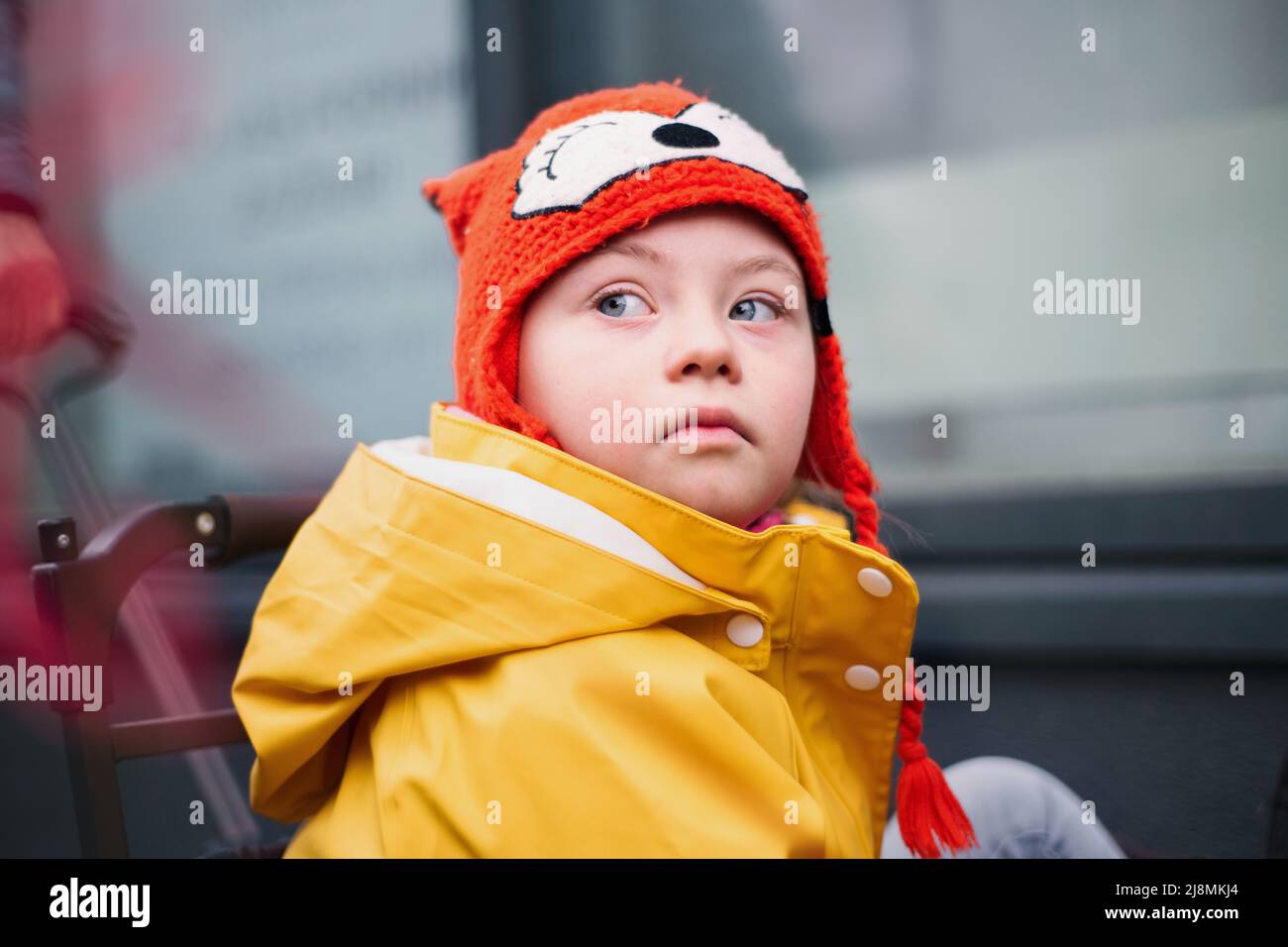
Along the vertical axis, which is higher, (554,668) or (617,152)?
(617,152)

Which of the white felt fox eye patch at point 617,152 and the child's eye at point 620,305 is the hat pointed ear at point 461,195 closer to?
the white felt fox eye patch at point 617,152

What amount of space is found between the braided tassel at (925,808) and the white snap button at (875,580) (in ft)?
0.54

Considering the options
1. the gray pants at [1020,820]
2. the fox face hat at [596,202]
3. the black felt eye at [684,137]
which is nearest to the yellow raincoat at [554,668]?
the fox face hat at [596,202]

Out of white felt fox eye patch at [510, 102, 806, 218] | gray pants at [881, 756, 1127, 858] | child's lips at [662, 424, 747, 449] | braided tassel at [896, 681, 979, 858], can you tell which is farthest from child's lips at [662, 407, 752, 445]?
gray pants at [881, 756, 1127, 858]

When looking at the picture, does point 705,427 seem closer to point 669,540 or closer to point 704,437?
point 704,437

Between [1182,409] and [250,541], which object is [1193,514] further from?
[250,541]

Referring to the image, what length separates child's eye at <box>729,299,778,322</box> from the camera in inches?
43.8

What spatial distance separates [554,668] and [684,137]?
60 cm

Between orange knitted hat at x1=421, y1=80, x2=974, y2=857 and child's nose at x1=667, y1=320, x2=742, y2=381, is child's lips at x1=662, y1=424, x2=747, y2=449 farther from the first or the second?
orange knitted hat at x1=421, y1=80, x2=974, y2=857

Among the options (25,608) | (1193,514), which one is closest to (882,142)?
(1193,514)

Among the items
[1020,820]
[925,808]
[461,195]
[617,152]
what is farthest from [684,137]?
[1020,820]

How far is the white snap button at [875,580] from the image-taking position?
1.07m

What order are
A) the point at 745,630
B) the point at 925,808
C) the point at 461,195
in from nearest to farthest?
the point at 745,630 < the point at 925,808 < the point at 461,195

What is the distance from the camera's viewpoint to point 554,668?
94cm
